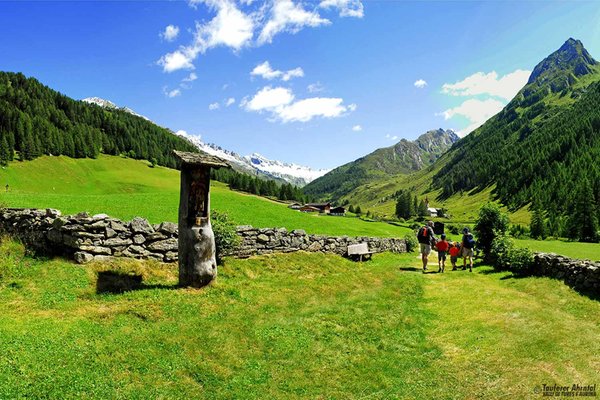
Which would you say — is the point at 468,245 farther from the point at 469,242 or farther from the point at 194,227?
the point at 194,227

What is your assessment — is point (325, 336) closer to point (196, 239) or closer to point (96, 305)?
point (196, 239)

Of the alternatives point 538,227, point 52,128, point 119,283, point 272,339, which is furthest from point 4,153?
point 538,227

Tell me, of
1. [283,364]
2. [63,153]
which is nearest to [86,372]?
[283,364]

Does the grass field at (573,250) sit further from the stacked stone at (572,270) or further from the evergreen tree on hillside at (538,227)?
the evergreen tree on hillside at (538,227)

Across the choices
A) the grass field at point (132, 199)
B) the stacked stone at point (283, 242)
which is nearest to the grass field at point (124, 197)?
the grass field at point (132, 199)

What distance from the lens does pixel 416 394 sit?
355 inches

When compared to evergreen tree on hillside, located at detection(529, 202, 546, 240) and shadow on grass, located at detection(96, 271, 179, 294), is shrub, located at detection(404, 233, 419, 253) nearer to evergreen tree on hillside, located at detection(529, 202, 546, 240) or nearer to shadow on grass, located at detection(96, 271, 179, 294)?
shadow on grass, located at detection(96, 271, 179, 294)

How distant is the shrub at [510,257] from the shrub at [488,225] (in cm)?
140

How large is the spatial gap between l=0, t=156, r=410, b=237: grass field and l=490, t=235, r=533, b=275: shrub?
A: 1456 cm

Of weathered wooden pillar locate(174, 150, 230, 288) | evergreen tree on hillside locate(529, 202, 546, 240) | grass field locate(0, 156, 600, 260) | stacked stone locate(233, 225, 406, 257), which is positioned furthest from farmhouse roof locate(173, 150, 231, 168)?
evergreen tree on hillside locate(529, 202, 546, 240)

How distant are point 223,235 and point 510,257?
18261 mm

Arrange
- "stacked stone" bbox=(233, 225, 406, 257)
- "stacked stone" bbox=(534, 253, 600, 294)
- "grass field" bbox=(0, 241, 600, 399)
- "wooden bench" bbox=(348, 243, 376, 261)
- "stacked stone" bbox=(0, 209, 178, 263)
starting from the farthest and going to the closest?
"wooden bench" bbox=(348, 243, 376, 261) < "stacked stone" bbox=(233, 225, 406, 257) < "stacked stone" bbox=(534, 253, 600, 294) < "stacked stone" bbox=(0, 209, 178, 263) < "grass field" bbox=(0, 241, 600, 399)

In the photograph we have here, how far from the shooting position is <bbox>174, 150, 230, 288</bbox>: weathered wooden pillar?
14.5 m

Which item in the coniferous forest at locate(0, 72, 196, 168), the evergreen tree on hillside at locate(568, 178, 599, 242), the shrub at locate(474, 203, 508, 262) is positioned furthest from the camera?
the coniferous forest at locate(0, 72, 196, 168)
